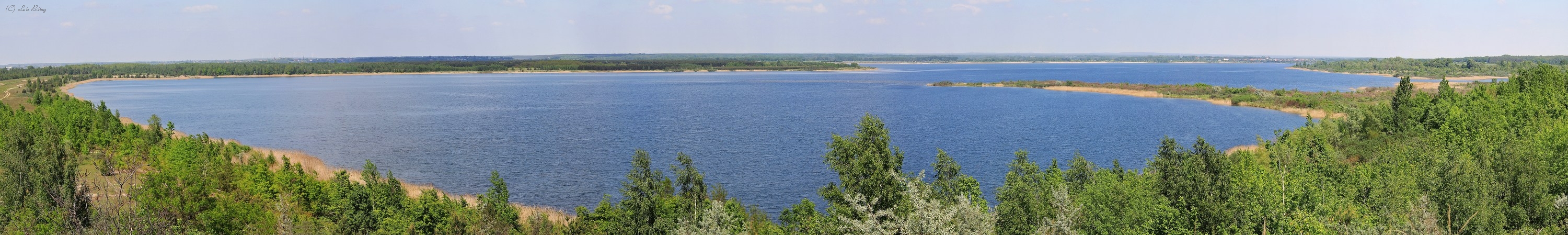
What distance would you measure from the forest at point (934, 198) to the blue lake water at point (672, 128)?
7.77 m

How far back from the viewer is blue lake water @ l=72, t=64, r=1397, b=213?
4959 cm

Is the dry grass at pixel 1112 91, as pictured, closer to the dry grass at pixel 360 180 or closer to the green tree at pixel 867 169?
the dry grass at pixel 360 180

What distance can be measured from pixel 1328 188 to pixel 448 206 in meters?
30.0

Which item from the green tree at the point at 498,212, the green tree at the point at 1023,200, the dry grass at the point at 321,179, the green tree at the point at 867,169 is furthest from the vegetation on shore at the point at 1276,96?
the green tree at the point at 498,212

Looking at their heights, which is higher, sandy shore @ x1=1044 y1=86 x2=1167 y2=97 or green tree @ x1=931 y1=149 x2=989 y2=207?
green tree @ x1=931 y1=149 x2=989 y2=207

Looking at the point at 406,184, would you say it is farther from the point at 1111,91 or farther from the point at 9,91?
the point at 9,91

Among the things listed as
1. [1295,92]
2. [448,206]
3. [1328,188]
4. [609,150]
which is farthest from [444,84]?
[1328,188]

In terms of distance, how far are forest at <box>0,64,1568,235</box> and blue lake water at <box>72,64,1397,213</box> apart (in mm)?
7771

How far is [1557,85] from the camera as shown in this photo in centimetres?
6347

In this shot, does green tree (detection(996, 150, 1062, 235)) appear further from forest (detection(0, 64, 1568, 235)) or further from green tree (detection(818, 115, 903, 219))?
green tree (detection(818, 115, 903, 219))

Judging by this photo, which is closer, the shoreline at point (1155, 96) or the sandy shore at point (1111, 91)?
the shoreline at point (1155, 96)

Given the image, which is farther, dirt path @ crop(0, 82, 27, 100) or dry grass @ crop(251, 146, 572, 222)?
dirt path @ crop(0, 82, 27, 100)

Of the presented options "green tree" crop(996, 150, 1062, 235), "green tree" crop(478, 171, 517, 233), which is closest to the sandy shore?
"green tree" crop(996, 150, 1062, 235)

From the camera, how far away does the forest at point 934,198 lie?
23219mm
